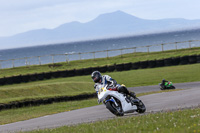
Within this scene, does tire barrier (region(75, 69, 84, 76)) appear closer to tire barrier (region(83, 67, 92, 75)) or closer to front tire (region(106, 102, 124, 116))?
tire barrier (region(83, 67, 92, 75))

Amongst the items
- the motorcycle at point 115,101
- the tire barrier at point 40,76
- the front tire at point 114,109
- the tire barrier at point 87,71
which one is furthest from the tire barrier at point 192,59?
the front tire at point 114,109

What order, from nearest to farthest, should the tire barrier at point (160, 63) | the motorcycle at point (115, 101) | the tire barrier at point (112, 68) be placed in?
the motorcycle at point (115, 101) < the tire barrier at point (112, 68) < the tire barrier at point (160, 63)

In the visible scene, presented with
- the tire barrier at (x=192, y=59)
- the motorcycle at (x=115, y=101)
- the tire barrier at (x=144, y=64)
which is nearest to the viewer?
the motorcycle at (x=115, y=101)

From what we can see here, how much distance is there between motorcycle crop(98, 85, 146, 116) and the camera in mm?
12220

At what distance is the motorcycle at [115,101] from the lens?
40.1 ft

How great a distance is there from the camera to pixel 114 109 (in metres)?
12.4

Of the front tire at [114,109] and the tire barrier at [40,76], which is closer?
the front tire at [114,109]

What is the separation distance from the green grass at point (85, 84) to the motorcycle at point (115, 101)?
10.6 meters

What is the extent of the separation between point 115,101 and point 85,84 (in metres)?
16.4

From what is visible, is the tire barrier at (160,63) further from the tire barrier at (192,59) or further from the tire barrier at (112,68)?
the tire barrier at (192,59)

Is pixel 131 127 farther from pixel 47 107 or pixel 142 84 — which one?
pixel 142 84

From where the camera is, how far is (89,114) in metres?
15.1

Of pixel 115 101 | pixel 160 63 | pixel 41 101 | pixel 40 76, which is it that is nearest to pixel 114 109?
pixel 115 101

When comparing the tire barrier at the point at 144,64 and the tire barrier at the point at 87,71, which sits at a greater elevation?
the tire barrier at the point at 144,64
